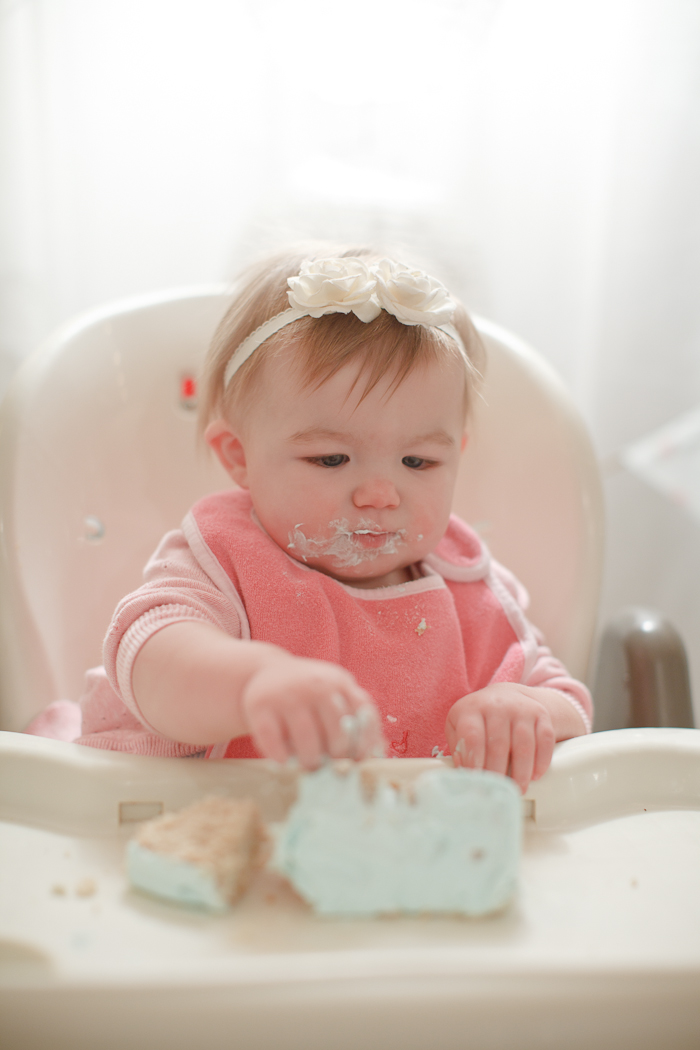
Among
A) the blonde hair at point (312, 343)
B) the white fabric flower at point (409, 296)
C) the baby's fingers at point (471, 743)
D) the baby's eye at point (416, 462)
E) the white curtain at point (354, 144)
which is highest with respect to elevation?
the white curtain at point (354, 144)

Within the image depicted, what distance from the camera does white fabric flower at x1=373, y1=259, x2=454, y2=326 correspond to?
2.16ft

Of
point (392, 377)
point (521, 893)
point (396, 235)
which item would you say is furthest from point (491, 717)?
point (396, 235)

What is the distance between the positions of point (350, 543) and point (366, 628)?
0.07 m

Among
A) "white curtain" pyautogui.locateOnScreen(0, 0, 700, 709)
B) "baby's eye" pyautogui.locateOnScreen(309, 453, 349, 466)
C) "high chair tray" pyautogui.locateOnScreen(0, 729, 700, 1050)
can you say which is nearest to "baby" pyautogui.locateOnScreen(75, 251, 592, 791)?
"baby's eye" pyautogui.locateOnScreen(309, 453, 349, 466)

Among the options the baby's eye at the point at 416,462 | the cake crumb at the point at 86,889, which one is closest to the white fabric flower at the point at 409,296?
the baby's eye at the point at 416,462

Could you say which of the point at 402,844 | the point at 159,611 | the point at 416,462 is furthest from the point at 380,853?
the point at 416,462

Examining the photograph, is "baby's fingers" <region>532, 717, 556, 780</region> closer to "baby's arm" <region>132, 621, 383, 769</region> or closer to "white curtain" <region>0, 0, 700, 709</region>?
"baby's arm" <region>132, 621, 383, 769</region>

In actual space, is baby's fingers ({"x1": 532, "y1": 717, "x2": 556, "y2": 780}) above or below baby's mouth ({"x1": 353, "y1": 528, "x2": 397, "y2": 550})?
below

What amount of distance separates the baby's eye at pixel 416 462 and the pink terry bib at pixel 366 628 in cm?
11

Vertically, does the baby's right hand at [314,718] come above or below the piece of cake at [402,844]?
above

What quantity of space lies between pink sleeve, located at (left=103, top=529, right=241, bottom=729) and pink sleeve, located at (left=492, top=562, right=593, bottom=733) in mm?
269

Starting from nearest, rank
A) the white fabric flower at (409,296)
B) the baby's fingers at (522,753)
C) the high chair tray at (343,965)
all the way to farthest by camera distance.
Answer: the high chair tray at (343,965) < the baby's fingers at (522,753) < the white fabric flower at (409,296)

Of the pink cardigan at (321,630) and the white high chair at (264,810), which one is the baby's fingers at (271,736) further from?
the pink cardigan at (321,630)

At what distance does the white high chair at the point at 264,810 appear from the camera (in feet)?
1.23
